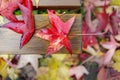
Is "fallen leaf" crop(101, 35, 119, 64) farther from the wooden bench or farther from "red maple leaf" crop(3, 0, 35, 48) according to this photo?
"red maple leaf" crop(3, 0, 35, 48)

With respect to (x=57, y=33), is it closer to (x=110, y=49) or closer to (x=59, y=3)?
(x=59, y=3)

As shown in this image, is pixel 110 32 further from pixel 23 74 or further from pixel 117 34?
pixel 23 74

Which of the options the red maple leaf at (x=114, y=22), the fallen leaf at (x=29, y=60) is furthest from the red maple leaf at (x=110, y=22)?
the fallen leaf at (x=29, y=60)

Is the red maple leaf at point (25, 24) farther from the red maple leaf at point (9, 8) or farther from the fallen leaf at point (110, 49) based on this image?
the fallen leaf at point (110, 49)

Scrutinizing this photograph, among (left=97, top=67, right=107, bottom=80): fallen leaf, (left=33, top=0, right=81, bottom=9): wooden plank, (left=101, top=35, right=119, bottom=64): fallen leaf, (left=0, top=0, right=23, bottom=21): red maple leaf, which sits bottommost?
(left=97, top=67, right=107, bottom=80): fallen leaf

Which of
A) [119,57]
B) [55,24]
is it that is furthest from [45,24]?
[119,57]

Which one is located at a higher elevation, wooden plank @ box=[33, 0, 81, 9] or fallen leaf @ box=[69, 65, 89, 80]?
wooden plank @ box=[33, 0, 81, 9]

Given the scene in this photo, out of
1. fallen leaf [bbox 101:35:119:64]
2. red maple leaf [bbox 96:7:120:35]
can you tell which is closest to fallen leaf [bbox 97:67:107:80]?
fallen leaf [bbox 101:35:119:64]
